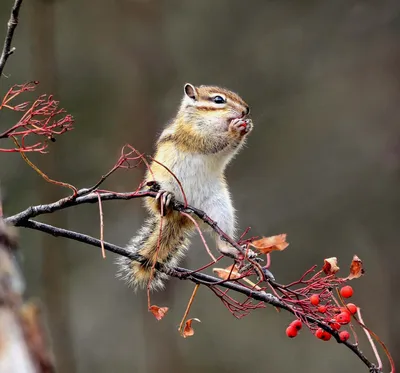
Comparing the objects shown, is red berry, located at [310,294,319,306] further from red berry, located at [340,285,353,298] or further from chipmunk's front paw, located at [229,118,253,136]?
chipmunk's front paw, located at [229,118,253,136]

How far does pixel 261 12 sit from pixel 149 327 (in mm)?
2429

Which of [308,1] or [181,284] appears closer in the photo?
[181,284]

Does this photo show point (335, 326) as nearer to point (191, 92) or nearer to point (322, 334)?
point (322, 334)

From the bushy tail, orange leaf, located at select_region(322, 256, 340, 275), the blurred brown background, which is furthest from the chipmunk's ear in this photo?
the blurred brown background

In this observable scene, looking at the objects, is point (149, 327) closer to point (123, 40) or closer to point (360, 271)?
point (123, 40)

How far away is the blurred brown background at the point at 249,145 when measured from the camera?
183 inches

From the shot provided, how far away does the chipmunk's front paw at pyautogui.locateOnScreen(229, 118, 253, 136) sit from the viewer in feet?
6.61

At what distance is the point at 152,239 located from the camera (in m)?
1.74

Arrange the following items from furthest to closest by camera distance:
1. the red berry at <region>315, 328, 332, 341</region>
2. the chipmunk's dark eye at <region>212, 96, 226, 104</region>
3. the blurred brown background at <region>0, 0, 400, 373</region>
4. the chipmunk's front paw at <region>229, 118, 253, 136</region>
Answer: the blurred brown background at <region>0, 0, 400, 373</region>, the chipmunk's dark eye at <region>212, 96, 226, 104</region>, the chipmunk's front paw at <region>229, 118, 253, 136</region>, the red berry at <region>315, 328, 332, 341</region>

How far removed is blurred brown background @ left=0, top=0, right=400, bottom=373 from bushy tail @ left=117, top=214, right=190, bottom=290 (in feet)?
8.56

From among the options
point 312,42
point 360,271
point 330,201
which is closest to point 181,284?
point 330,201

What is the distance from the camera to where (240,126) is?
202 centimetres

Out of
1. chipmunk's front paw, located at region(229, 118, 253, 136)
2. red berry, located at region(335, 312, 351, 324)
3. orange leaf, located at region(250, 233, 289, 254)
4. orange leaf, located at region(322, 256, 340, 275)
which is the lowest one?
red berry, located at region(335, 312, 351, 324)

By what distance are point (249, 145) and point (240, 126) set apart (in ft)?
9.78
